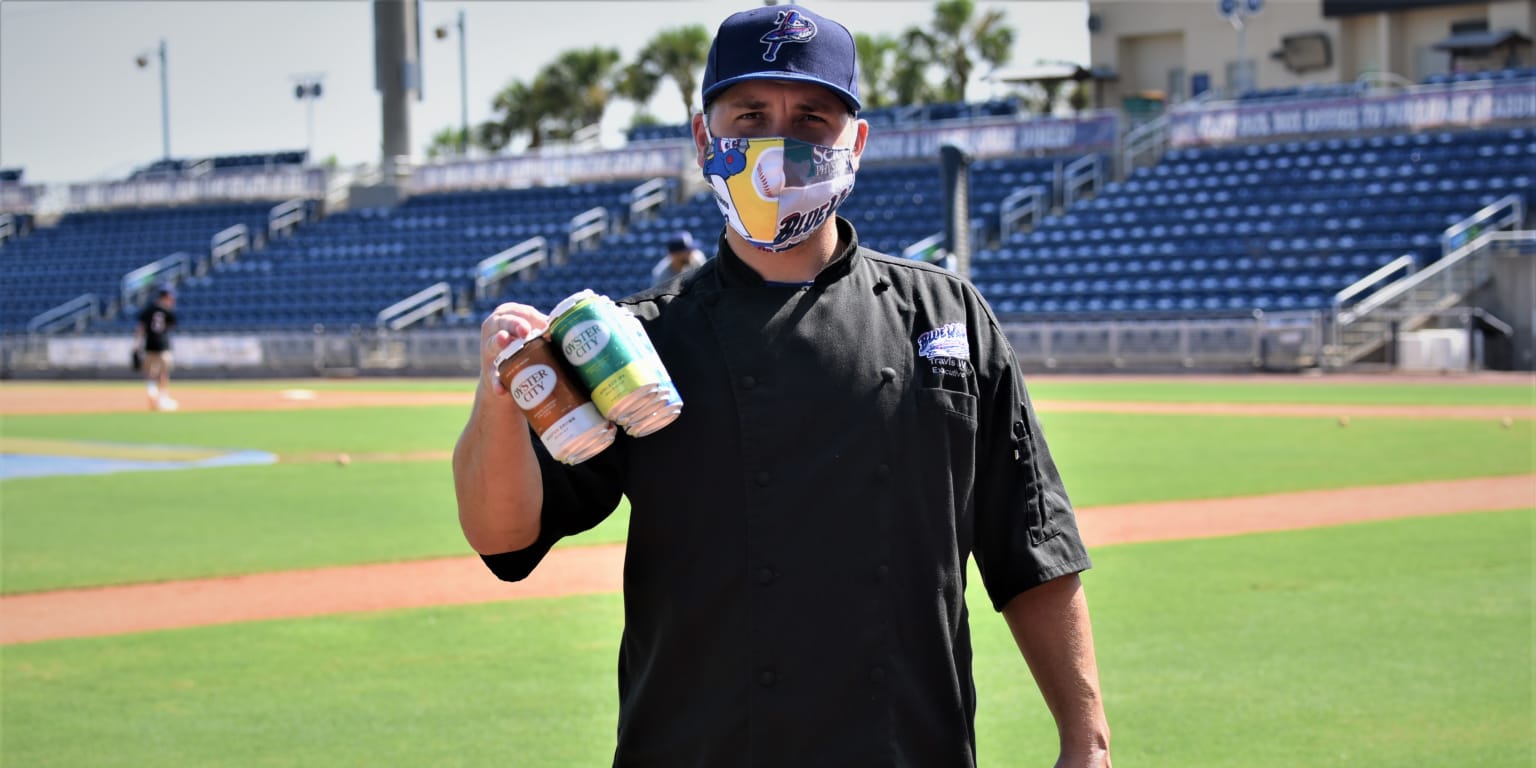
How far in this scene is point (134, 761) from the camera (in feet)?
19.7

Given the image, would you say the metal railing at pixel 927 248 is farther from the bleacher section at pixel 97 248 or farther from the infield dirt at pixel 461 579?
the bleacher section at pixel 97 248

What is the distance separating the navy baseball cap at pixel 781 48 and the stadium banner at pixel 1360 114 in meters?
39.9

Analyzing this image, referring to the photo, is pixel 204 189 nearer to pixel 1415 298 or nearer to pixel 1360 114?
pixel 1360 114

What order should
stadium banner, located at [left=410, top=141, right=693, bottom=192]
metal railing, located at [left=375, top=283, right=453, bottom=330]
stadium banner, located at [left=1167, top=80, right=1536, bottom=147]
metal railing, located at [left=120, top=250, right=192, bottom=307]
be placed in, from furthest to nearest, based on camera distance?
metal railing, located at [left=120, top=250, right=192, bottom=307], stadium banner, located at [left=410, top=141, right=693, bottom=192], metal railing, located at [left=375, top=283, right=453, bottom=330], stadium banner, located at [left=1167, top=80, right=1536, bottom=147]

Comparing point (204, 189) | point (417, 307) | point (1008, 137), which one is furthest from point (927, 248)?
point (204, 189)

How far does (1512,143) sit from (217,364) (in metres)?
33.5

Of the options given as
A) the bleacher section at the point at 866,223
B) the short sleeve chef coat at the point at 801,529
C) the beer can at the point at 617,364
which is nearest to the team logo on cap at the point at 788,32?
the short sleeve chef coat at the point at 801,529

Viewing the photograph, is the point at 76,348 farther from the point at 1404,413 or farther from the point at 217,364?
the point at 1404,413

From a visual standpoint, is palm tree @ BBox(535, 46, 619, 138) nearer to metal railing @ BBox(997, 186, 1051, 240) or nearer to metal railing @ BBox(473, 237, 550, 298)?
metal railing @ BBox(473, 237, 550, 298)

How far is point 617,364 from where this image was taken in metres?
2.42

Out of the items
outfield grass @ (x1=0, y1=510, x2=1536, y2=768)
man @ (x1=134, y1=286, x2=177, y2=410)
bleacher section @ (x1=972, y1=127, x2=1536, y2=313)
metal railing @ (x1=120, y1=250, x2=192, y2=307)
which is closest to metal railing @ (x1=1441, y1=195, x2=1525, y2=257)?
bleacher section @ (x1=972, y1=127, x2=1536, y2=313)

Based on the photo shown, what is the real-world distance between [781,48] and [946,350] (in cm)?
57

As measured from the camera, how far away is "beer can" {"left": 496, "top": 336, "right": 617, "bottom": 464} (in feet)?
8.00

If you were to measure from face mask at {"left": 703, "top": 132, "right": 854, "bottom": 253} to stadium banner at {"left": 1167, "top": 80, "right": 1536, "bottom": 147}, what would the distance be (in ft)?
131
